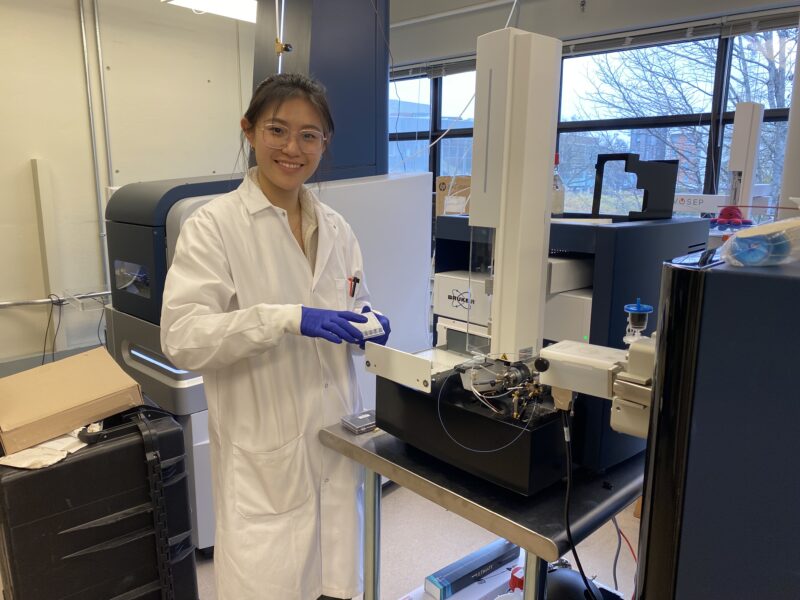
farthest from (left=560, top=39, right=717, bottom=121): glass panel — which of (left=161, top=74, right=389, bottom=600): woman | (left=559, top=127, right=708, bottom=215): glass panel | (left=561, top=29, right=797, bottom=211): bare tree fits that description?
(left=161, top=74, right=389, bottom=600): woman

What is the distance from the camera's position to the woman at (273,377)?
1174 mm

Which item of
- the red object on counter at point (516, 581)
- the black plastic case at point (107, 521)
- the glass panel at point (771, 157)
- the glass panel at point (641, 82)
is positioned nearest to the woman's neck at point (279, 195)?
the black plastic case at point (107, 521)

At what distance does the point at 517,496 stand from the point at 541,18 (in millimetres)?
3173

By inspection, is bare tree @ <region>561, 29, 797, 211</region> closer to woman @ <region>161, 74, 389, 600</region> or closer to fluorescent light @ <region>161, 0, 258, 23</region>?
fluorescent light @ <region>161, 0, 258, 23</region>

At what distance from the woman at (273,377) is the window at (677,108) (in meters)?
1.66

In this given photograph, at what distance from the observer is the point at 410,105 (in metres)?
4.18

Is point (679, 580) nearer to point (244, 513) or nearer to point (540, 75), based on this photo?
point (540, 75)

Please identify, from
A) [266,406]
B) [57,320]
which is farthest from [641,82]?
[57,320]

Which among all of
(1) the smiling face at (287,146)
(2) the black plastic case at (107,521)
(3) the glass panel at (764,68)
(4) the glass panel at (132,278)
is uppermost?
(3) the glass panel at (764,68)

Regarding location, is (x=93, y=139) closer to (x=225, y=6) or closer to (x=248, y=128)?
(x=225, y=6)

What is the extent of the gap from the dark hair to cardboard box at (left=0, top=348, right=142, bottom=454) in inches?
31.0

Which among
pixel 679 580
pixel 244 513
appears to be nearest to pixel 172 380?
pixel 244 513

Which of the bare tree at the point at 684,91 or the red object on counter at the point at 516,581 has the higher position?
the bare tree at the point at 684,91

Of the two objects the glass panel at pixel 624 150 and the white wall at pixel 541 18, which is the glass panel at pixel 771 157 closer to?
the glass panel at pixel 624 150
